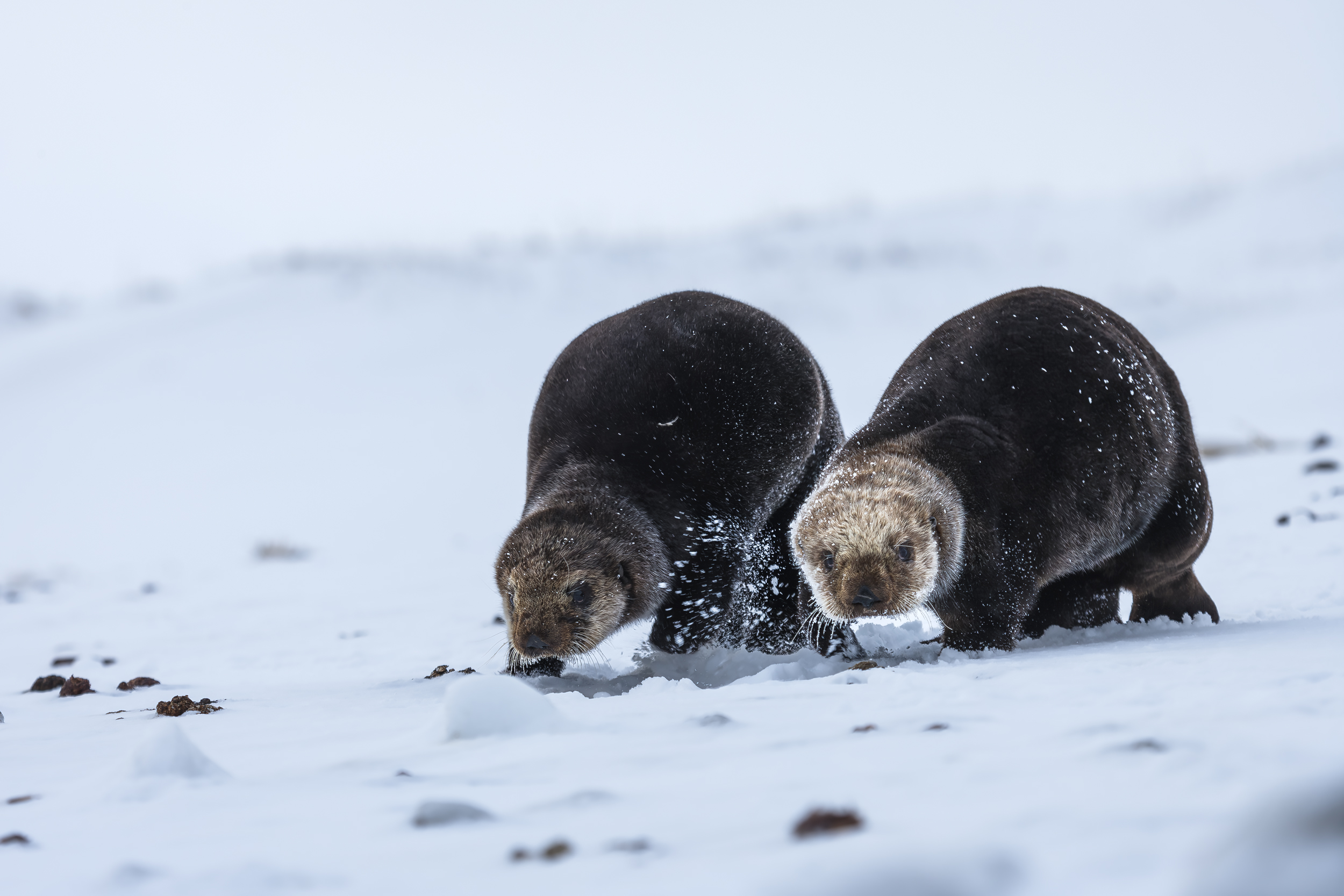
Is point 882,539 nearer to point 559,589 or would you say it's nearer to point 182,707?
point 559,589

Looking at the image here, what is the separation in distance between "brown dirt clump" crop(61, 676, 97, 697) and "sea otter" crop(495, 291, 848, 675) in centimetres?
173

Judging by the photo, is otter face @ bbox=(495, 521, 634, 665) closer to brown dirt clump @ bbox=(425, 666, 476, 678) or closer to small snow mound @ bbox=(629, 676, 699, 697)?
brown dirt clump @ bbox=(425, 666, 476, 678)

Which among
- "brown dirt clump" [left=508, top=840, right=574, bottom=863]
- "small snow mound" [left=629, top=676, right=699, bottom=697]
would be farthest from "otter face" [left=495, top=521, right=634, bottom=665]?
"brown dirt clump" [left=508, top=840, right=574, bottom=863]

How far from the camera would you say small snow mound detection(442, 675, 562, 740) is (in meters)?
2.56

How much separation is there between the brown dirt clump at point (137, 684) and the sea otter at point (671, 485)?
1.53 m

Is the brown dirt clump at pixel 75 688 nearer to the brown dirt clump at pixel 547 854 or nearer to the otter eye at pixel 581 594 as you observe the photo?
the otter eye at pixel 581 594

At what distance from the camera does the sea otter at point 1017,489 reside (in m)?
4.02

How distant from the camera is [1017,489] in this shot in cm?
425

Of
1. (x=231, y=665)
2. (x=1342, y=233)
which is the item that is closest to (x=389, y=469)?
(x=231, y=665)

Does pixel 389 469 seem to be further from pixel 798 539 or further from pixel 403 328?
pixel 798 539

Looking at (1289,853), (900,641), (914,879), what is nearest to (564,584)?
(900,641)

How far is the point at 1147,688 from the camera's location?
8.32ft

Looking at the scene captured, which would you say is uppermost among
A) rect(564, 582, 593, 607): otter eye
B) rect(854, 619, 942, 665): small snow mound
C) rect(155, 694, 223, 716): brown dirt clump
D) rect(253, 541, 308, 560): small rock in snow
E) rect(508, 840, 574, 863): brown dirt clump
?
rect(508, 840, 574, 863): brown dirt clump

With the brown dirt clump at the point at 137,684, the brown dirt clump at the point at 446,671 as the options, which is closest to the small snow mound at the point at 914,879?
the brown dirt clump at the point at 446,671
